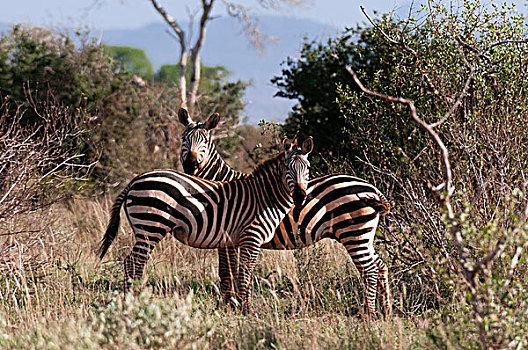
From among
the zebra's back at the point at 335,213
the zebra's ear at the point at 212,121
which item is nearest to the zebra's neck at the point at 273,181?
the zebra's back at the point at 335,213

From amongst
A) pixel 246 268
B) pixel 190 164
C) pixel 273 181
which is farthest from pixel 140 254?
pixel 273 181

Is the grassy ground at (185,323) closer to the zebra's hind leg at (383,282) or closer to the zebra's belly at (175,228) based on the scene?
the zebra's hind leg at (383,282)

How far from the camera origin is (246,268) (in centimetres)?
569

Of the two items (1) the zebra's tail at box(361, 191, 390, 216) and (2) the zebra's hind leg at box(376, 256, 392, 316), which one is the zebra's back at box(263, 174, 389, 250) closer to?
(1) the zebra's tail at box(361, 191, 390, 216)

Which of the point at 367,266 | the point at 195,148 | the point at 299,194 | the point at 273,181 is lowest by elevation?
the point at 367,266

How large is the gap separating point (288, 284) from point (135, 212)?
219 cm

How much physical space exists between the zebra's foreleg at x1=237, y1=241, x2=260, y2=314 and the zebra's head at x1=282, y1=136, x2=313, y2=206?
2.00 feet

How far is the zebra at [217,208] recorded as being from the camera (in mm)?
5676

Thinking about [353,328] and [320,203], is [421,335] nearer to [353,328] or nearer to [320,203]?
[353,328]

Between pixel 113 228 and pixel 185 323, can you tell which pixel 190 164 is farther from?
pixel 185 323

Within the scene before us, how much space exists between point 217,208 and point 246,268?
2.12 ft

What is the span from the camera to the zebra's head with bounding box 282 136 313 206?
18.1 feet

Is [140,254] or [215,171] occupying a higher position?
[215,171]

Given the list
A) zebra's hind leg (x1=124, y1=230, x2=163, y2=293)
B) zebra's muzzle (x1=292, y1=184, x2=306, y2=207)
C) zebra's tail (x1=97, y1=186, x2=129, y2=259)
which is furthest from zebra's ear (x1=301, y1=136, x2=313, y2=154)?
zebra's tail (x1=97, y1=186, x2=129, y2=259)
